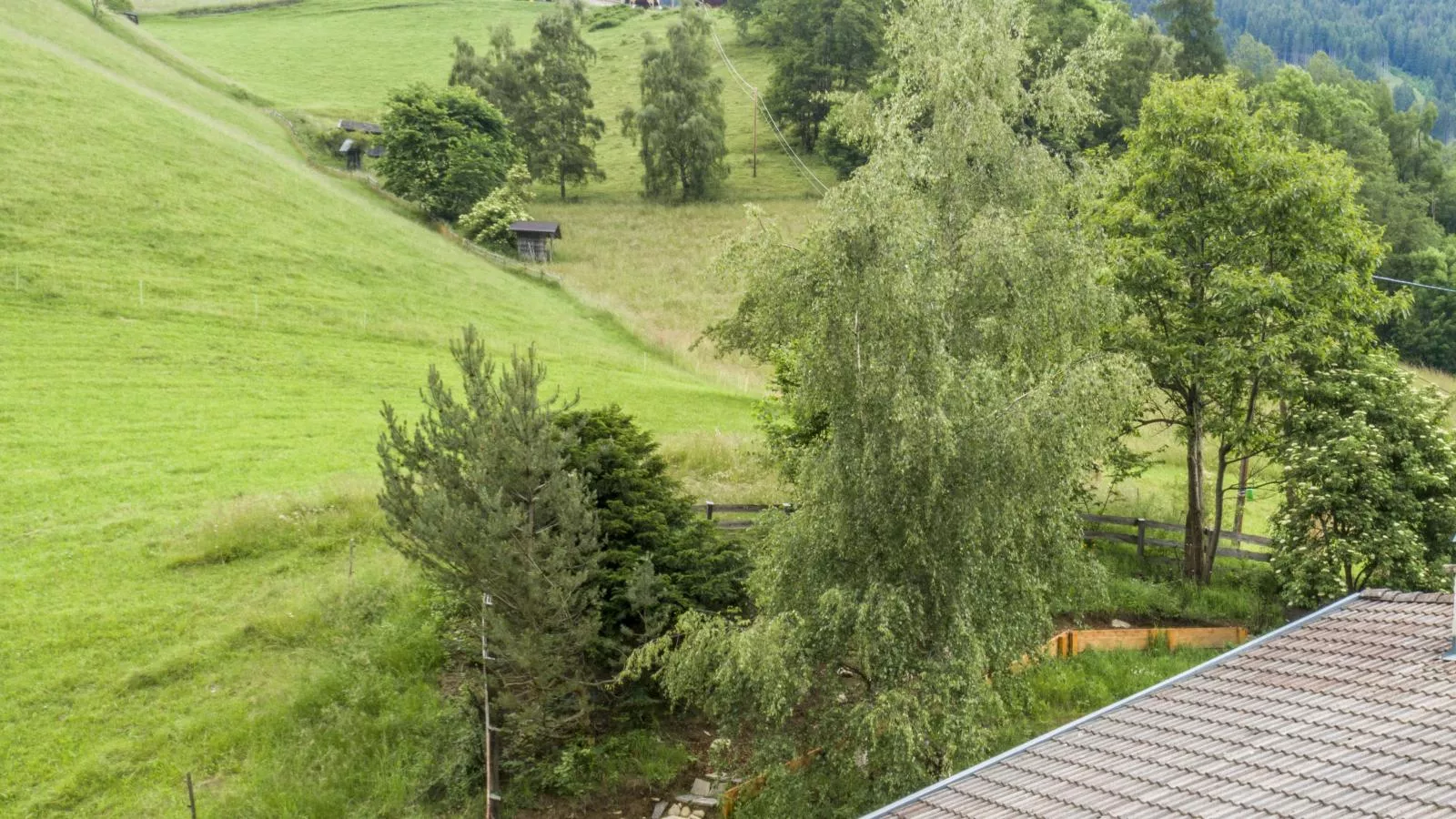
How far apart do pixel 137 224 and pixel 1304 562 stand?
42.0 meters

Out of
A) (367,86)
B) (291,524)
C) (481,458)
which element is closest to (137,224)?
(291,524)

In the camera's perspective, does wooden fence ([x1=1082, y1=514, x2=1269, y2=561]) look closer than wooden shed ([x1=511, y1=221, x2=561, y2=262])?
Yes

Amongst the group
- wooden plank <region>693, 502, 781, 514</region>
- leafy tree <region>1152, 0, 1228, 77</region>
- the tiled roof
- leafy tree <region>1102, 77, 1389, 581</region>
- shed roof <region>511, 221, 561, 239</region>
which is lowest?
wooden plank <region>693, 502, 781, 514</region>

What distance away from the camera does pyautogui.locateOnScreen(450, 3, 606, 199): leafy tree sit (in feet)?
242

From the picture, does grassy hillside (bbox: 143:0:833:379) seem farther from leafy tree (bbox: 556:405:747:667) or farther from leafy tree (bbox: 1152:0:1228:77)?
leafy tree (bbox: 1152:0:1228:77)

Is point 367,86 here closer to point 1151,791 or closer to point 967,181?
point 967,181

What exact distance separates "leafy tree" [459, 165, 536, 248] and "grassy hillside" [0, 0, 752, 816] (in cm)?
287

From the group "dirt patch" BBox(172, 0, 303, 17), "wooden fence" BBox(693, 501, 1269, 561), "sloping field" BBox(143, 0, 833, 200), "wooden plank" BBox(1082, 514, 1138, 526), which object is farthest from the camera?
"dirt patch" BBox(172, 0, 303, 17)

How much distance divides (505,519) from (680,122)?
62.0m

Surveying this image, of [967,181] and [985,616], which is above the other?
[967,181]

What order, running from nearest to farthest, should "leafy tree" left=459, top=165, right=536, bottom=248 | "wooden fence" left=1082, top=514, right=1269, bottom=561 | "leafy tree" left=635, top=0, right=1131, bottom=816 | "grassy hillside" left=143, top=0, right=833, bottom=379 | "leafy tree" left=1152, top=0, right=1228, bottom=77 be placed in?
"leafy tree" left=635, top=0, right=1131, bottom=816 → "wooden fence" left=1082, top=514, right=1269, bottom=561 → "grassy hillside" left=143, top=0, right=833, bottom=379 → "leafy tree" left=459, top=165, right=536, bottom=248 → "leafy tree" left=1152, top=0, right=1228, bottom=77

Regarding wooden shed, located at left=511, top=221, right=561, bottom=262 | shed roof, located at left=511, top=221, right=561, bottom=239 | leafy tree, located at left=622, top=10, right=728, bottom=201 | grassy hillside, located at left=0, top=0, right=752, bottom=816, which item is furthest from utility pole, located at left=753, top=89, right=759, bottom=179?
grassy hillside, located at left=0, top=0, right=752, bottom=816

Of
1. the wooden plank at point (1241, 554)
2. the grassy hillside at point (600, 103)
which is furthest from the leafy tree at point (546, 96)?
the wooden plank at point (1241, 554)

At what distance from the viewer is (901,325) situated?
1141cm
